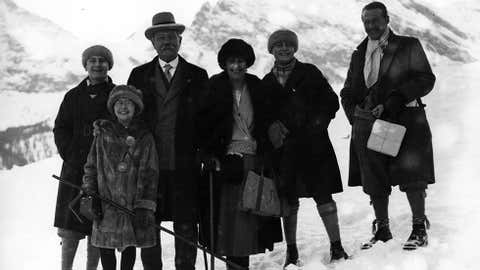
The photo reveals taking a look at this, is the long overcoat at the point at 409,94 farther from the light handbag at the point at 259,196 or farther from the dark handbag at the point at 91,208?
the dark handbag at the point at 91,208

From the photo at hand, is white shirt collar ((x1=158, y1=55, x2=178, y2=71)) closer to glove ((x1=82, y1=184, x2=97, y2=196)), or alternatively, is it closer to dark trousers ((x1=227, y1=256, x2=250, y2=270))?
glove ((x1=82, y1=184, x2=97, y2=196))

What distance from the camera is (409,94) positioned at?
414 centimetres

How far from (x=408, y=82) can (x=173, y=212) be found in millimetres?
1988

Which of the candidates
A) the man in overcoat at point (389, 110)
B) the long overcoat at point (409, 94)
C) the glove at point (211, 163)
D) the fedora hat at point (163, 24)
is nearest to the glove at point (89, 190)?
the glove at point (211, 163)

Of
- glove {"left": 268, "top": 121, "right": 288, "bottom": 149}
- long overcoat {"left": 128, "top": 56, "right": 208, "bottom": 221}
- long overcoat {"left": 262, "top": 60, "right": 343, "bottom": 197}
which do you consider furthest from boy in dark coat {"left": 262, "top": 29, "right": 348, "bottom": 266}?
long overcoat {"left": 128, "top": 56, "right": 208, "bottom": 221}

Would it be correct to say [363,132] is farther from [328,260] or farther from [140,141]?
[140,141]

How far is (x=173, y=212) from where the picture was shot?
4156 mm

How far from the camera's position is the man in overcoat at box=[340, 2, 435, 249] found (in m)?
4.14

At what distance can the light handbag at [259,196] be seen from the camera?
400 cm

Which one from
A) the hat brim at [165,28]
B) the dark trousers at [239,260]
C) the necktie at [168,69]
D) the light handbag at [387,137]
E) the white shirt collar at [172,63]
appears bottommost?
the dark trousers at [239,260]

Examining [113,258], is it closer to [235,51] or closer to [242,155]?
[242,155]

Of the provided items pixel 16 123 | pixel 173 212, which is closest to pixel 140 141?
pixel 173 212

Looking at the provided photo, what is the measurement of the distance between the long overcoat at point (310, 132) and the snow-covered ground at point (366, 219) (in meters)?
0.60

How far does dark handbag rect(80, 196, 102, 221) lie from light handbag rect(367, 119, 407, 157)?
205cm
